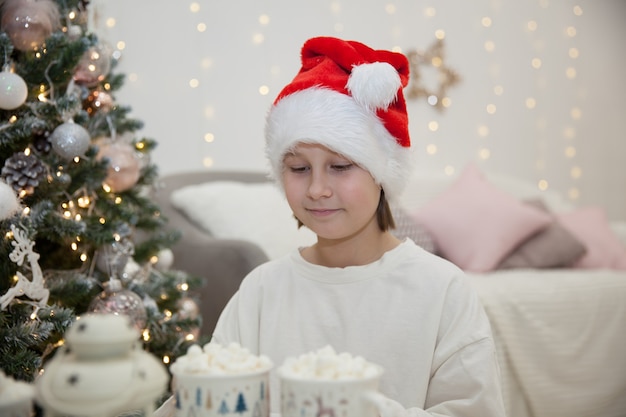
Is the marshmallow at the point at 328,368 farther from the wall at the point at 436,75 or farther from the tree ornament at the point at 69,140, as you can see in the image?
the wall at the point at 436,75

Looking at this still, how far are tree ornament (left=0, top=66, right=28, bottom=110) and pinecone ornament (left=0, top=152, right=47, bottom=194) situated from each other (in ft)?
0.43

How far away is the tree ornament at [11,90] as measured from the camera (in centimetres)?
191

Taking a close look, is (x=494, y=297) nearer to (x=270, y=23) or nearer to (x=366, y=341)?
(x=366, y=341)

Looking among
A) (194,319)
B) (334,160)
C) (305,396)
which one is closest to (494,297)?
(194,319)

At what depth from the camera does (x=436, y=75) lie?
4.12 metres

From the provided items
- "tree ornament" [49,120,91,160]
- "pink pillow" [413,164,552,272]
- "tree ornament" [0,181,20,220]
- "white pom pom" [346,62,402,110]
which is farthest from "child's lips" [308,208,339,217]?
"pink pillow" [413,164,552,272]

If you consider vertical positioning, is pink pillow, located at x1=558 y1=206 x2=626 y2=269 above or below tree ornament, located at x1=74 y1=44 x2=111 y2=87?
below

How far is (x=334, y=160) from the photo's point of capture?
1460mm

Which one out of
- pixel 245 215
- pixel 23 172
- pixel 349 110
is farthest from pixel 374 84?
pixel 245 215

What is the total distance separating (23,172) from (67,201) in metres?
0.19

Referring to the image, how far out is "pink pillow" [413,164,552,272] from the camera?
3.28 meters

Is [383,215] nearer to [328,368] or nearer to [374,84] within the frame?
[374,84]

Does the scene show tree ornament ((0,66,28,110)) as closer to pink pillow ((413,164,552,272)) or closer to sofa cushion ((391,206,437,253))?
sofa cushion ((391,206,437,253))

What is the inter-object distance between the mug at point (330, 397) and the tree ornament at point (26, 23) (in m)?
1.52
